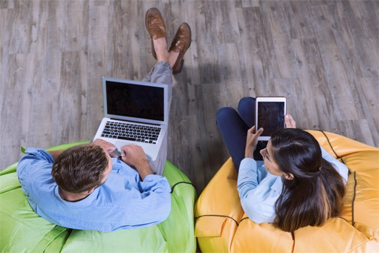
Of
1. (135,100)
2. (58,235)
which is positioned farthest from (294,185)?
(58,235)

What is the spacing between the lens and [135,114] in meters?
2.18

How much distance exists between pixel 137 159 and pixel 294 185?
77 centimetres

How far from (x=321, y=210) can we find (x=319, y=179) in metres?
0.13

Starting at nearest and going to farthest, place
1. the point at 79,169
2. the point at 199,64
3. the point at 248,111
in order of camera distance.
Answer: the point at 79,169
the point at 248,111
the point at 199,64

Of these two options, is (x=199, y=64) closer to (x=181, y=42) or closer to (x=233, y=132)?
(x=181, y=42)

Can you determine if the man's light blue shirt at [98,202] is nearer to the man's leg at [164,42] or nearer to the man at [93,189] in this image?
the man at [93,189]

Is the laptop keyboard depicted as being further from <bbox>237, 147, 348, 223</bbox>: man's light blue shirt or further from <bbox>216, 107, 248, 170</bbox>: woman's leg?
<bbox>237, 147, 348, 223</bbox>: man's light blue shirt

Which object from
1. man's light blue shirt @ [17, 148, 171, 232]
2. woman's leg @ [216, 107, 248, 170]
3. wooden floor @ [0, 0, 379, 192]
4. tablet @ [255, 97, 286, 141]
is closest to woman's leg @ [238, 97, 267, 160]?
A: woman's leg @ [216, 107, 248, 170]

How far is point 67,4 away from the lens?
124 inches

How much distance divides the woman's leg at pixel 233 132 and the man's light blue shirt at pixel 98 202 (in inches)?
18.5

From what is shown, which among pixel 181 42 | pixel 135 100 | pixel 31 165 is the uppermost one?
pixel 181 42

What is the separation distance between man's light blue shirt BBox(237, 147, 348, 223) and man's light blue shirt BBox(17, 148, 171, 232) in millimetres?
349

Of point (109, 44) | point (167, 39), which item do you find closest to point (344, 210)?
point (167, 39)

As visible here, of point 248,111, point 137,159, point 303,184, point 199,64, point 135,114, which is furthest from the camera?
point 199,64
